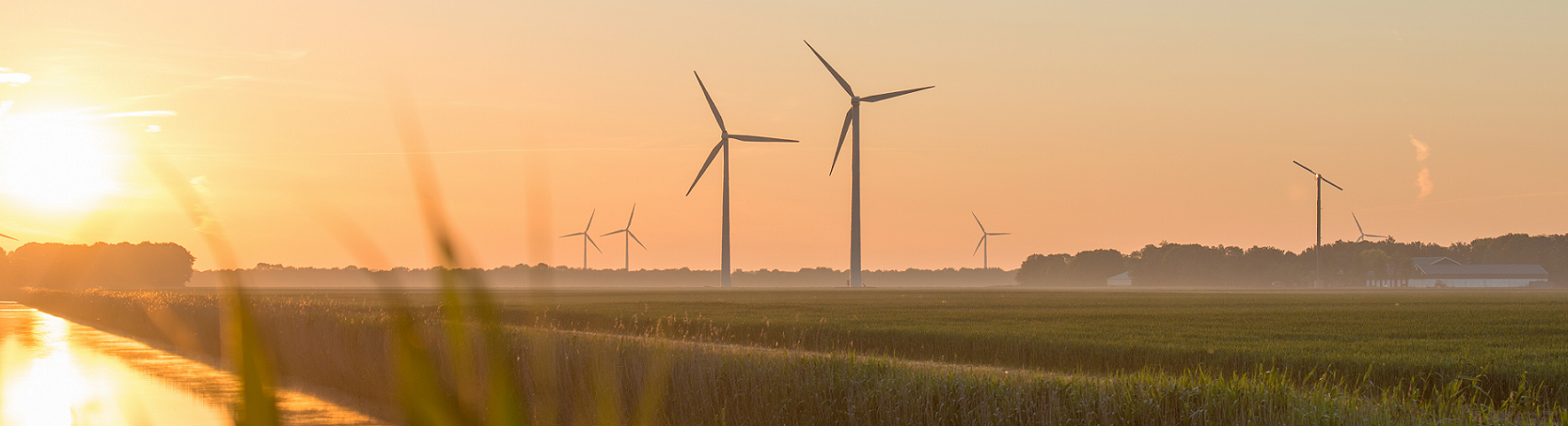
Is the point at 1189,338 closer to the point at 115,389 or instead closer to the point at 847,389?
the point at 847,389

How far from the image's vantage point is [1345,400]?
1572cm

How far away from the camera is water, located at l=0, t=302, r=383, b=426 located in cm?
2486

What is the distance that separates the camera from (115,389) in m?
30.8

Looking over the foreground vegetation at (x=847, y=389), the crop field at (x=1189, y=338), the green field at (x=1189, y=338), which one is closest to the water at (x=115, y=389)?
the foreground vegetation at (x=847, y=389)

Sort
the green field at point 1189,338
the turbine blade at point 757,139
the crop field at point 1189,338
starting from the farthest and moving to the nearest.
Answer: the turbine blade at point 757,139
the green field at point 1189,338
the crop field at point 1189,338

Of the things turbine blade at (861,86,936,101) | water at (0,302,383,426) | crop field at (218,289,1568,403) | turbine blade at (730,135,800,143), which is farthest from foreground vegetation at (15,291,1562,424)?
turbine blade at (730,135,800,143)

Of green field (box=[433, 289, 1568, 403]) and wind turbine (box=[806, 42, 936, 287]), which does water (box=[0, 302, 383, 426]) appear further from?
wind turbine (box=[806, 42, 936, 287])

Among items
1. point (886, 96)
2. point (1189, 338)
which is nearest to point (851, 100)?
point (886, 96)

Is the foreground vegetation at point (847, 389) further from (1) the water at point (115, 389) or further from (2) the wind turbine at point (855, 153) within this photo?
(2) the wind turbine at point (855, 153)

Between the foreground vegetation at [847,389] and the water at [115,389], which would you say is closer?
the foreground vegetation at [847,389]

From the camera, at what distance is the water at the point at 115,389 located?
2486 cm

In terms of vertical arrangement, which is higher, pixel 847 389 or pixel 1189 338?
pixel 847 389

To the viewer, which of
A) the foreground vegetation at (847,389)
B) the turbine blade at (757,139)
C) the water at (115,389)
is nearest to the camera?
the foreground vegetation at (847,389)

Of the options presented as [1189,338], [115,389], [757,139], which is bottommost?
[115,389]
